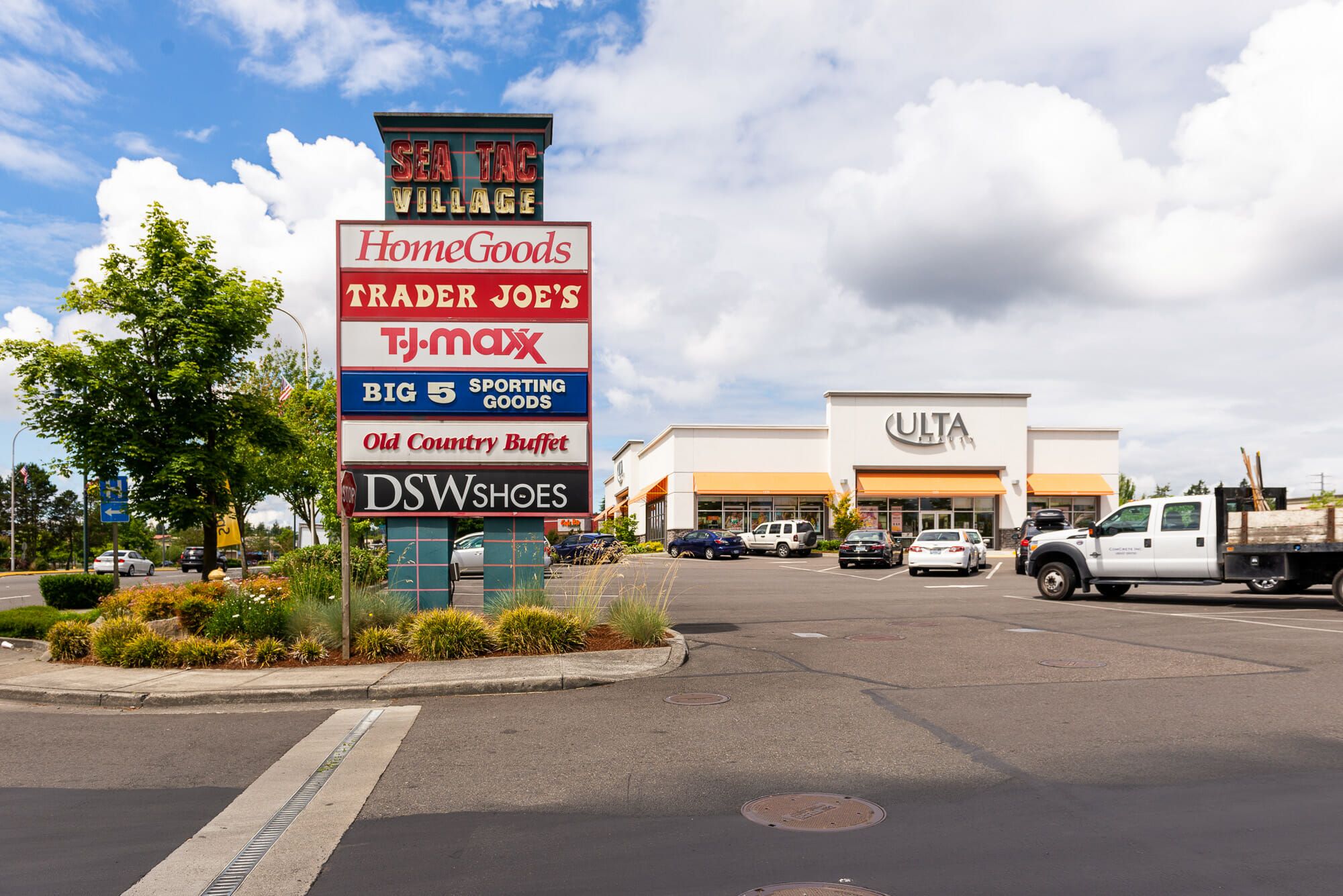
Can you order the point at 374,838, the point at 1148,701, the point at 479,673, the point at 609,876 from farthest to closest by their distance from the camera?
the point at 479,673 < the point at 1148,701 < the point at 374,838 < the point at 609,876

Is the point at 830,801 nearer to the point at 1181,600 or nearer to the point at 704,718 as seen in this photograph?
the point at 704,718

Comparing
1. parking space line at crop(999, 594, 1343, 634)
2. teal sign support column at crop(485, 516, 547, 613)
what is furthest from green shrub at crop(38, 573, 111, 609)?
parking space line at crop(999, 594, 1343, 634)

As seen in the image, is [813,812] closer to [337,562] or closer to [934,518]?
[337,562]

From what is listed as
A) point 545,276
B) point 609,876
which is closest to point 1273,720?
point 609,876

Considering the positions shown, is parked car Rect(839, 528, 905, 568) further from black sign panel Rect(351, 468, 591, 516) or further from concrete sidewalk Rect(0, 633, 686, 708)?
concrete sidewalk Rect(0, 633, 686, 708)

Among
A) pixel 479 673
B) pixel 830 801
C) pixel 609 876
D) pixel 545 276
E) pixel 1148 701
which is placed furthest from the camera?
pixel 545 276

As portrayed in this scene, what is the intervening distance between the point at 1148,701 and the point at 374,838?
6.81 meters

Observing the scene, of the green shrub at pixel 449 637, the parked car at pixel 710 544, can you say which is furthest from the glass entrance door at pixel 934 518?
the green shrub at pixel 449 637

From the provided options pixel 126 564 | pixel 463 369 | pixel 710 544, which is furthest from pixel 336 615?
pixel 126 564

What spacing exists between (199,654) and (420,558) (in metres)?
3.63

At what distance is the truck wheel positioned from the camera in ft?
64.8

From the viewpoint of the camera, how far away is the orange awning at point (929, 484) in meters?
52.9

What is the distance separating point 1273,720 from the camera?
7.77 meters

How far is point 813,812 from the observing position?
5.47m
